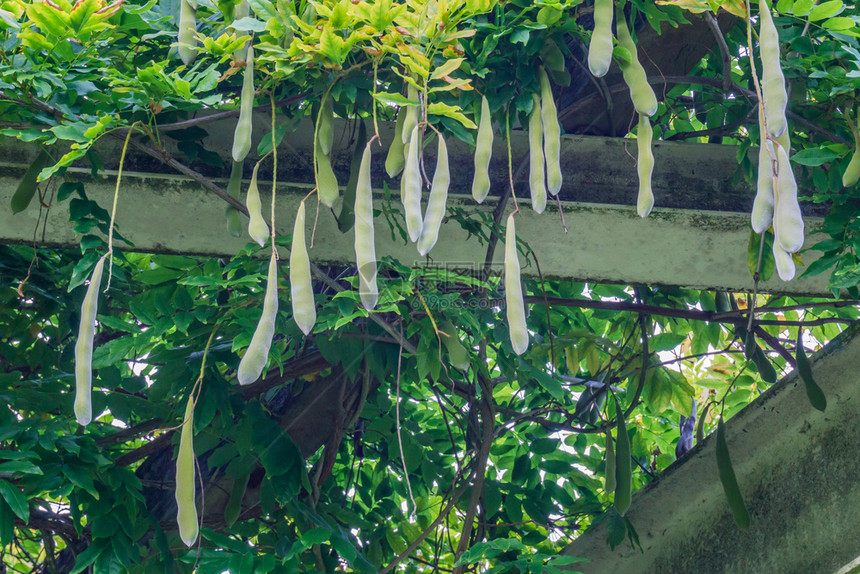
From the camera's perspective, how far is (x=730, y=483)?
2205 mm

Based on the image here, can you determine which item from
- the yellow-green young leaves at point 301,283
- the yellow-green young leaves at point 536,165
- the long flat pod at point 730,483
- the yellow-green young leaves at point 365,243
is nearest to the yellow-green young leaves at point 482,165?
the yellow-green young leaves at point 536,165

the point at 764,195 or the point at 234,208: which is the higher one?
the point at 764,195

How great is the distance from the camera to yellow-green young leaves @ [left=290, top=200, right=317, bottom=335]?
1386 millimetres

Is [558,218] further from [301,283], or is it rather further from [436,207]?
[301,283]

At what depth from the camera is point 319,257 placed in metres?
2.11

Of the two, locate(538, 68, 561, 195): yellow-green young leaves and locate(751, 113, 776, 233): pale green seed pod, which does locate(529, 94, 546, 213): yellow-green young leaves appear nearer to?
locate(538, 68, 561, 195): yellow-green young leaves

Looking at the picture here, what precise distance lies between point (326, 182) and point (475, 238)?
648 mm

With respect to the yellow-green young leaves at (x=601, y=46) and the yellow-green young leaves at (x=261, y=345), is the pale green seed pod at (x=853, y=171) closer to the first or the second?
the yellow-green young leaves at (x=601, y=46)

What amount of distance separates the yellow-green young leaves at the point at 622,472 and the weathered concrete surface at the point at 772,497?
0.18 meters

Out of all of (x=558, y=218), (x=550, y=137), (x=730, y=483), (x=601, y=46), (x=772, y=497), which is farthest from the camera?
(x=772, y=497)

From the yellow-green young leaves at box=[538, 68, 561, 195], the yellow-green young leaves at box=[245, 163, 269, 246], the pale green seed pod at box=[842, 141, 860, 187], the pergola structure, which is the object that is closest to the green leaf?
the pergola structure

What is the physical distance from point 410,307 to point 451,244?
7.6 inches

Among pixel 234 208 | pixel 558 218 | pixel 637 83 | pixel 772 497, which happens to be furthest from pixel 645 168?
pixel 772 497

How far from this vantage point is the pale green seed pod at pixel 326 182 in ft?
5.25
